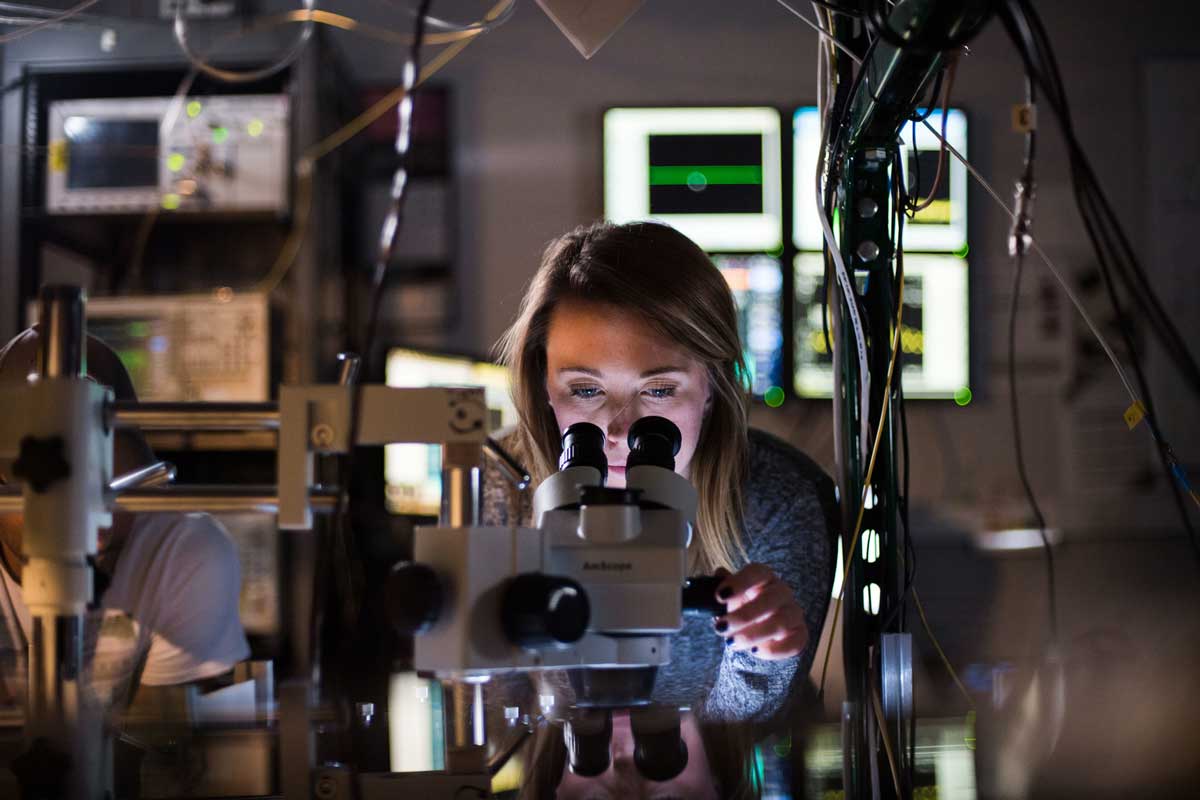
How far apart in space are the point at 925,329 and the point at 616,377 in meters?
1.95

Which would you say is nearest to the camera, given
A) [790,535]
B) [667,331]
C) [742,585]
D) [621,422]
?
[742,585]

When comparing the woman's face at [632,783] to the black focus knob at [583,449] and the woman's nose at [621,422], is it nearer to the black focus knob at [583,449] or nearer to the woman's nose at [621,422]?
the black focus knob at [583,449]

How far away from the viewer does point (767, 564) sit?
1.34 meters

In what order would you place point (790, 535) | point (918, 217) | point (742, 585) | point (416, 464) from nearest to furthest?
point (742, 585) < point (790, 535) < point (416, 464) < point (918, 217)

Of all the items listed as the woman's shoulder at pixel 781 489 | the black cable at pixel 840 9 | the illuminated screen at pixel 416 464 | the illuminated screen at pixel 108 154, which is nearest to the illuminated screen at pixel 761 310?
the illuminated screen at pixel 416 464

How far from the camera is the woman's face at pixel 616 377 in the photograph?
3.77 feet

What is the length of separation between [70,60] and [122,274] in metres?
0.62

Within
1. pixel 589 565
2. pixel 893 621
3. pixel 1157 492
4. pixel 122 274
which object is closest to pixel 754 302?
pixel 1157 492

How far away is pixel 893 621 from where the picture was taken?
880 millimetres

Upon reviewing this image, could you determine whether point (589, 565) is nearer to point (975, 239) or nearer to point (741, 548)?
point (741, 548)

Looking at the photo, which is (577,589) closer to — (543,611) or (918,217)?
(543,611)

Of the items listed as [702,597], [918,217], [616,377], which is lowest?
[702,597]

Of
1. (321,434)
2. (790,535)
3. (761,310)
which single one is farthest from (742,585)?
(761,310)

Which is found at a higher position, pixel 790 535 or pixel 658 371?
pixel 658 371
